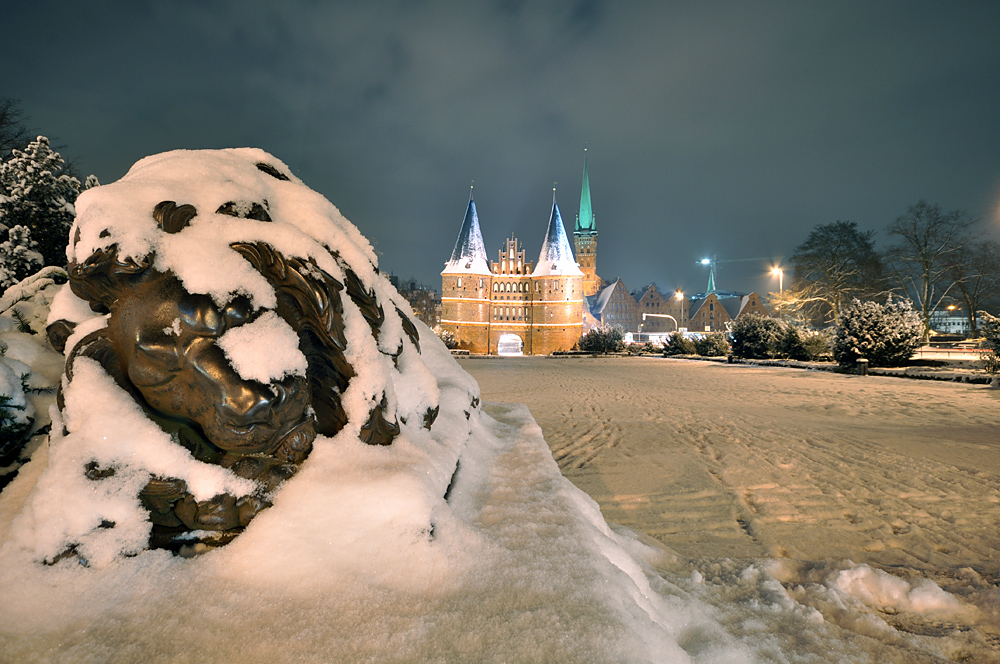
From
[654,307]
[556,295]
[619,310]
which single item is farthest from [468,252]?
[654,307]

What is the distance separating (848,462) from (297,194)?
609 cm

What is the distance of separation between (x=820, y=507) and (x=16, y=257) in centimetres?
1020

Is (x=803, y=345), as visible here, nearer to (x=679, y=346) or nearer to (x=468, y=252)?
(x=679, y=346)

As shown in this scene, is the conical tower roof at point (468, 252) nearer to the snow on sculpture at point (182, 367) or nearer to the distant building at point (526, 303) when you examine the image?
the distant building at point (526, 303)

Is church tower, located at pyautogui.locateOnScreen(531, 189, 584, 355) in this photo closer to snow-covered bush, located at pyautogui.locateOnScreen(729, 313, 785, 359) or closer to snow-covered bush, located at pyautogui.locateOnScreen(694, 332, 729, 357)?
snow-covered bush, located at pyautogui.locateOnScreen(694, 332, 729, 357)

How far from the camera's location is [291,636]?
105 cm

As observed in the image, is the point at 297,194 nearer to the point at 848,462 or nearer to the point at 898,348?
the point at 848,462

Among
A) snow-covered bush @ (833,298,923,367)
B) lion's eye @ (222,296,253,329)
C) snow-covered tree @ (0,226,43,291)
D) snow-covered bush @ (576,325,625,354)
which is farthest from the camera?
snow-covered bush @ (576,325,625,354)

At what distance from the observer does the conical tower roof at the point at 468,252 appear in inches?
1763

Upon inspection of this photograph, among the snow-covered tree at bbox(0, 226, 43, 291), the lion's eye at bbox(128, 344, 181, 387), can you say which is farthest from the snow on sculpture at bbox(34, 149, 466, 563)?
the snow-covered tree at bbox(0, 226, 43, 291)

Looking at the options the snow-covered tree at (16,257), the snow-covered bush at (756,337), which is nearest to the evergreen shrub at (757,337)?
the snow-covered bush at (756,337)

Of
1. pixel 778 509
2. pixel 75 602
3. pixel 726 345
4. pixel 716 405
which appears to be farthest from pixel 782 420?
pixel 726 345

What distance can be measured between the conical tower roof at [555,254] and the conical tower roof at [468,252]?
636 cm

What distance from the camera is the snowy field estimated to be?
6.45ft
